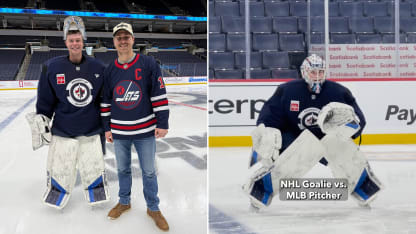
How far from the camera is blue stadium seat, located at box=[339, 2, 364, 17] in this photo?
3.73 metres

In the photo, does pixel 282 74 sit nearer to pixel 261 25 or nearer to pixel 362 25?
pixel 261 25

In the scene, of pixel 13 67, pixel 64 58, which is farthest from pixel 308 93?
pixel 13 67

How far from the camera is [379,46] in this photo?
3.46 metres

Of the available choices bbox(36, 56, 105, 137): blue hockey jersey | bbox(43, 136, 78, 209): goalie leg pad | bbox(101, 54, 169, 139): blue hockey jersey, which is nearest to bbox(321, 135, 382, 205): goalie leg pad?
bbox(101, 54, 169, 139): blue hockey jersey

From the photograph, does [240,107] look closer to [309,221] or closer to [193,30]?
[309,221]

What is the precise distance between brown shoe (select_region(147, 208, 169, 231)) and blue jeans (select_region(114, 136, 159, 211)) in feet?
0.08

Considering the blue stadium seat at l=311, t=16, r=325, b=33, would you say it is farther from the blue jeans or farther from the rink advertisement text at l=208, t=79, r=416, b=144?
the blue jeans

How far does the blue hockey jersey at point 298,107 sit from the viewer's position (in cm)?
174

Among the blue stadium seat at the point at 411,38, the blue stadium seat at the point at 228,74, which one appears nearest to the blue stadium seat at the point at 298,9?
→ the blue stadium seat at the point at 228,74

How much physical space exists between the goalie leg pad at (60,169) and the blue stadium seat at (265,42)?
2.33 metres

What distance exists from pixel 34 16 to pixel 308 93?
718 inches

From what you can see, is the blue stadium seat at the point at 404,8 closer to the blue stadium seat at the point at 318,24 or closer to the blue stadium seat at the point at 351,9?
the blue stadium seat at the point at 351,9

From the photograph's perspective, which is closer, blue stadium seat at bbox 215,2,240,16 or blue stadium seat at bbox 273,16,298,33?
blue stadium seat at bbox 273,16,298,33

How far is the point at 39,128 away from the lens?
6.53 feet
